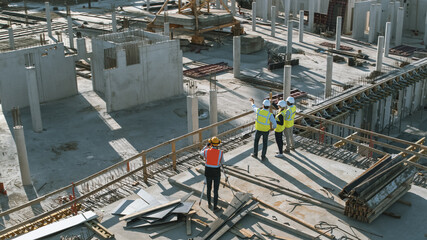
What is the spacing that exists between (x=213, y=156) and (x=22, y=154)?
10.1m

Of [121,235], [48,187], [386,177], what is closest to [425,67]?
[386,177]

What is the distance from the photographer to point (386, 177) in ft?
44.8

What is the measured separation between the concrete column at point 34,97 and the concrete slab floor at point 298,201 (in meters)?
12.2

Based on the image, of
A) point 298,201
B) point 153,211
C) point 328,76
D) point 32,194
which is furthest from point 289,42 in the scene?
point 153,211

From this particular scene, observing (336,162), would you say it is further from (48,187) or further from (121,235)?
(48,187)

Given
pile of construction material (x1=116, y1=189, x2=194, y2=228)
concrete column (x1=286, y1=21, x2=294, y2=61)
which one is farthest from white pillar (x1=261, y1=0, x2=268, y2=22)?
pile of construction material (x1=116, y1=189, x2=194, y2=228)

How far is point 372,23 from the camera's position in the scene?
1687 inches

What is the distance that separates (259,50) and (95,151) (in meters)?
21.4

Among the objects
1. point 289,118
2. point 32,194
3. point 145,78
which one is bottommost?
point 32,194

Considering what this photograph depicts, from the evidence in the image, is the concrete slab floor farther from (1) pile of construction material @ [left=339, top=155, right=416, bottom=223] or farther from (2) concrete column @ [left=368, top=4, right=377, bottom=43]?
(2) concrete column @ [left=368, top=4, right=377, bottom=43]

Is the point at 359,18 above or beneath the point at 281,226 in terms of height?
above

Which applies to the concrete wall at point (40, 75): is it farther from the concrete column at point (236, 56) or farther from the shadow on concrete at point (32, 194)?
the concrete column at point (236, 56)

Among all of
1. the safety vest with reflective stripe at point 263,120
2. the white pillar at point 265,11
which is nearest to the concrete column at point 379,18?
the white pillar at point 265,11

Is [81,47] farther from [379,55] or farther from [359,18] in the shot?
[359,18]
